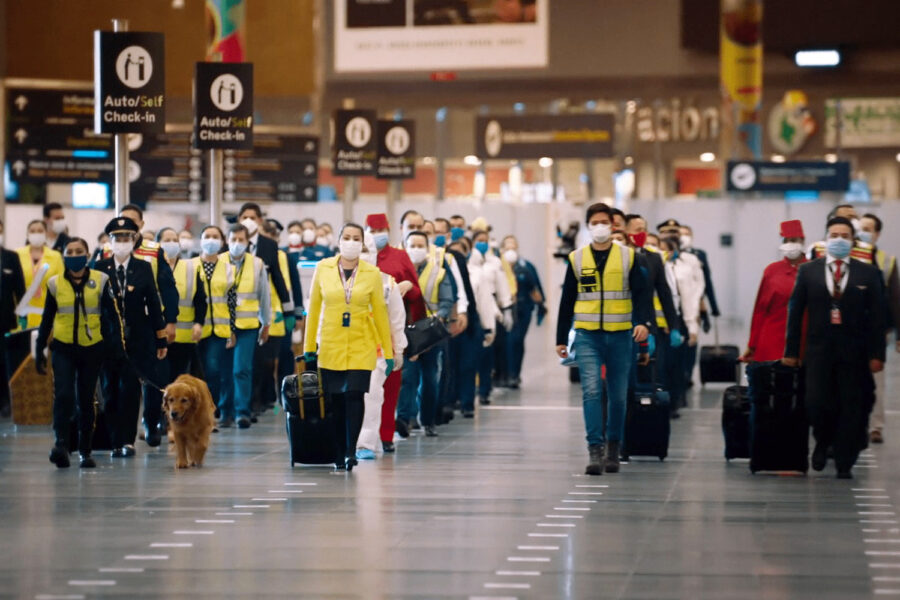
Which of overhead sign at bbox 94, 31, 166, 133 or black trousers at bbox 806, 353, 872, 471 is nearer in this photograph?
black trousers at bbox 806, 353, 872, 471

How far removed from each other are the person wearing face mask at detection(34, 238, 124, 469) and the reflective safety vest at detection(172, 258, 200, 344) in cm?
221

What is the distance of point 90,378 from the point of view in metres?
13.2

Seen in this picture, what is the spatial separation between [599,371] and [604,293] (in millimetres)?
524

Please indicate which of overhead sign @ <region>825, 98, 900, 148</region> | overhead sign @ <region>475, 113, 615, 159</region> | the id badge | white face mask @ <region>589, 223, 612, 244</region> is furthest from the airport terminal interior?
overhead sign @ <region>825, 98, 900, 148</region>

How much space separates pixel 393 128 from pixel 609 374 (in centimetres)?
1440

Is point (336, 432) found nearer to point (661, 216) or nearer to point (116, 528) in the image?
point (116, 528)

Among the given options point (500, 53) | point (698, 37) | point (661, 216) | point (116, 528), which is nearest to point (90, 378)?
point (116, 528)

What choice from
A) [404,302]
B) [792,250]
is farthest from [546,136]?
[792,250]

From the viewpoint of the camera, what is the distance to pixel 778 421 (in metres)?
12.8

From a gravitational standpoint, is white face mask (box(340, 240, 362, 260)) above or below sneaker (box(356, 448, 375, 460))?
above

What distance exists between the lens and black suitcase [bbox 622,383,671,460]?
1368 centimetres

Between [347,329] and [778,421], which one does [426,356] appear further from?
[778,421]

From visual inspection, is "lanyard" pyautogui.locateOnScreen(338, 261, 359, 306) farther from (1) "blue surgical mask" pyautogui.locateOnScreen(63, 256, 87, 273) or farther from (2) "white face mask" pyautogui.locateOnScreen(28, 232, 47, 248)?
(2) "white face mask" pyautogui.locateOnScreen(28, 232, 47, 248)

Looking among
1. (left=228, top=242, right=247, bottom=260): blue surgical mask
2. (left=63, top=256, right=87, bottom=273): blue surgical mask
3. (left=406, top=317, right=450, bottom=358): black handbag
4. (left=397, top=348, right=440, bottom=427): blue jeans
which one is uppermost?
(left=228, top=242, right=247, bottom=260): blue surgical mask
